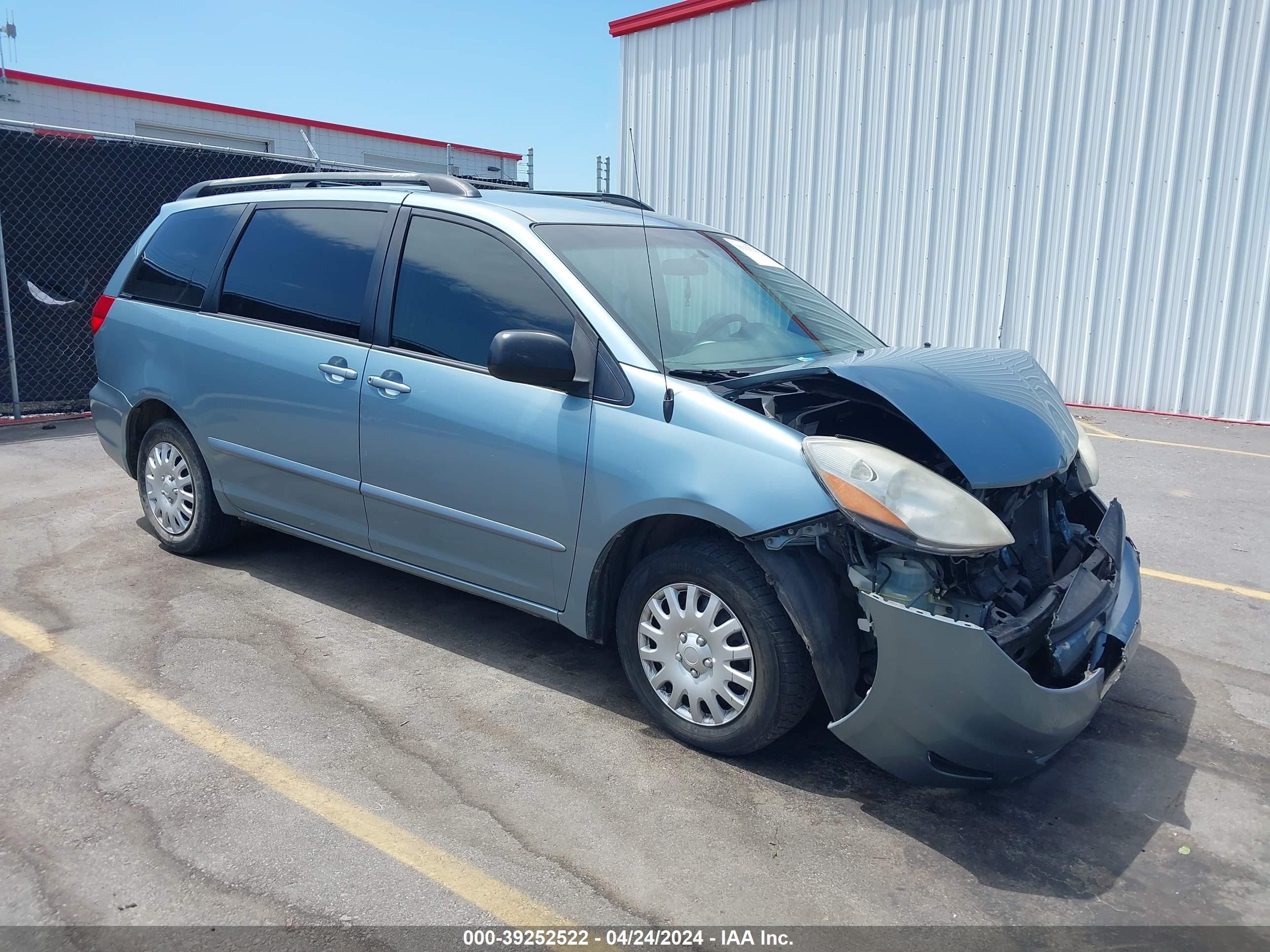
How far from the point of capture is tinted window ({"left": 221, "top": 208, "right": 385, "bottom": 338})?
429 centimetres

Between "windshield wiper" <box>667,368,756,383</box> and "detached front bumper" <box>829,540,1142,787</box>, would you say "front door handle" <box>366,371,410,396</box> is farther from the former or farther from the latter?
"detached front bumper" <box>829,540,1142,787</box>

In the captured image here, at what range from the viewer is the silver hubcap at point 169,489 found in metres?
5.07

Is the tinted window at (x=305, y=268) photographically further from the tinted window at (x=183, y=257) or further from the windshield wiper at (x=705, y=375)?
the windshield wiper at (x=705, y=375)

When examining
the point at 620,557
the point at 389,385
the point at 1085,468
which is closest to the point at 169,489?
the point at 389,385

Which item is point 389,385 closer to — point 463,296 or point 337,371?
point 337,371

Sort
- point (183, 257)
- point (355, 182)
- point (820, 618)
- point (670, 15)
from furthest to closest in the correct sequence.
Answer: point (670, 15)
point (183, 257)
point (355, 182)
point (820, 618)

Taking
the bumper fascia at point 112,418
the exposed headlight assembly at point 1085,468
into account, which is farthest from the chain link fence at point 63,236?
the exposed headlight assembly at point 1085,468

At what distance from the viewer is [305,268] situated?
451 cm

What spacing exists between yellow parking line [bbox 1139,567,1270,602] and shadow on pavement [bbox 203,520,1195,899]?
1141 millimetres

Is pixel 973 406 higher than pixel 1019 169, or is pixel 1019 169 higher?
pixel 1019 169

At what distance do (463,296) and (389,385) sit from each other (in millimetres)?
476

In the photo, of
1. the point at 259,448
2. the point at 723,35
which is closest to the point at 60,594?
the point at 259,448

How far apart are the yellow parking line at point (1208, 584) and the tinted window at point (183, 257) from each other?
A: 16.5ft

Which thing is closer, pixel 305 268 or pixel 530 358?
pixel 530 358
